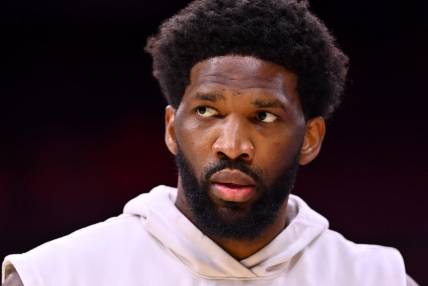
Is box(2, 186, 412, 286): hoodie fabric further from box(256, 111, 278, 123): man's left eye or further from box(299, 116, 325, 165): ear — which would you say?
box(256, 111, 278, 123): man's left eye

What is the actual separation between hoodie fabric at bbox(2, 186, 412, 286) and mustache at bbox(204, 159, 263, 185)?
19cm

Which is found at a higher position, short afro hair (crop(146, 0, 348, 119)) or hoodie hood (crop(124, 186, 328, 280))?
short afro hair (crop(146, 0, 348, 119))

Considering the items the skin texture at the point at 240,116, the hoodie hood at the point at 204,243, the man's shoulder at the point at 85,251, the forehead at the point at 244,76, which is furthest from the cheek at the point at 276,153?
the man's shoulder at the point at 85,251

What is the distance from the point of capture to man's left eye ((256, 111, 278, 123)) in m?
2.64

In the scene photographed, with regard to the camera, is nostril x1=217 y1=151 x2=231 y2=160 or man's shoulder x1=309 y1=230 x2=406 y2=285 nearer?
nostril x1=217 y1=151 x2=231 y2=160

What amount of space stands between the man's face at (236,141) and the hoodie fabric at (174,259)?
7 centimetres

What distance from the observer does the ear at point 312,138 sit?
2.82 metres

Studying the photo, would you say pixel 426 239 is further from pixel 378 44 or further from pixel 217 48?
pixel 217 48

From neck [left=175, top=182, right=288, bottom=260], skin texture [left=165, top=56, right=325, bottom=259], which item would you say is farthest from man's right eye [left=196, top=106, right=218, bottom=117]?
neck [left=175, top=182, right=288, bottom=260]

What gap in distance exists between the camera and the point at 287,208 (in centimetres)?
294

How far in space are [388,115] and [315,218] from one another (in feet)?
4.06

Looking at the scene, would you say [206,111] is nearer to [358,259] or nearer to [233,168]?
[233,168]

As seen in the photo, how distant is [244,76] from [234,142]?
0.56ft

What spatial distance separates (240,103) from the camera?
2615 mm
